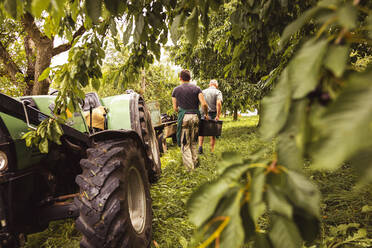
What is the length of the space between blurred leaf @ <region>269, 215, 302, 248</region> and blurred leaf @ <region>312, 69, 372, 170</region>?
175mm

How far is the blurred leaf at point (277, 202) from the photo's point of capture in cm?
44

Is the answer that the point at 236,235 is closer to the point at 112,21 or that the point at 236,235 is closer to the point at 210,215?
the point at 210,215

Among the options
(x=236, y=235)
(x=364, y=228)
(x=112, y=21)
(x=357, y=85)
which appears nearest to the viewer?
(x=357, y=85)

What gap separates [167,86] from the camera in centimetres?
1848

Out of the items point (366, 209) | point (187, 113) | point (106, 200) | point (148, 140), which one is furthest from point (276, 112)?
point (187, 113)

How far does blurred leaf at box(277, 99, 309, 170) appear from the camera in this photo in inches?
16.8

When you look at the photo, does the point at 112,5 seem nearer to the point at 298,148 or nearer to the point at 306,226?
the point at 298,148

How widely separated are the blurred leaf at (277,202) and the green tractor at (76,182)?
1.36 meters

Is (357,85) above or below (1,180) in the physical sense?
above

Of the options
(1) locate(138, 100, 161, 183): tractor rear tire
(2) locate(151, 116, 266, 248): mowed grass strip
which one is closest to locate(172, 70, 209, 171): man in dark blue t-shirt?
(2) locate(151, 116, 266, 248): mowed grass strip

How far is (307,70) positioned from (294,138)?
13 cm

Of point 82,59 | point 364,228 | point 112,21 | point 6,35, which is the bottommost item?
point 364,228

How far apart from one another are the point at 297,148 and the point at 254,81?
33.0ft

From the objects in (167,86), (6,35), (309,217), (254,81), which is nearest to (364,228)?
(309,217)
